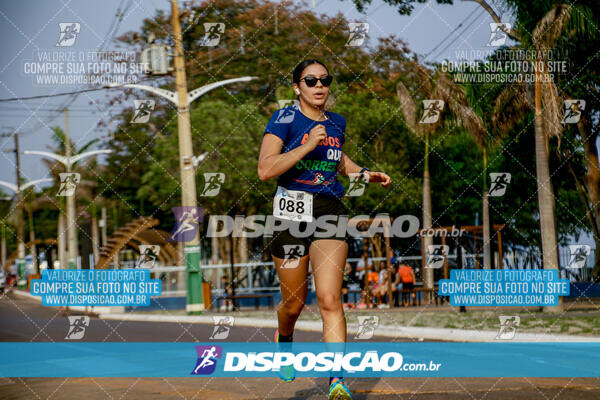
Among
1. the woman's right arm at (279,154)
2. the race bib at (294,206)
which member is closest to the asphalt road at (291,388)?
the race bib at (294,206)

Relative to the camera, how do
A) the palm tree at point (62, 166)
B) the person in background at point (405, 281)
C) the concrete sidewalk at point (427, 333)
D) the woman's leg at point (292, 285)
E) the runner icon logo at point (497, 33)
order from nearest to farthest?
the woman's leg at point (292, 285) < the concrete sidewalk at point (427, 333) < the runner icon logo at point (497, 33) < the person in background at point (405, 281) < the palm tree at point (62, 166)

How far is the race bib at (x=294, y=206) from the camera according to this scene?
5.34 meters

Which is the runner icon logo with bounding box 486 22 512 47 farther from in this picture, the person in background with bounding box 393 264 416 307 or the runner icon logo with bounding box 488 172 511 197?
the person in background with bounding box 393 264 416 307

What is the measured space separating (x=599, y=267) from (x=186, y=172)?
1241 centimetres

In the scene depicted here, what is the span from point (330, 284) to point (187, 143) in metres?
17.1

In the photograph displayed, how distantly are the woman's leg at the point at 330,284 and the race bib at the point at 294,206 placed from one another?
0.74 ft

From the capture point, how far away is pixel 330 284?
523cm

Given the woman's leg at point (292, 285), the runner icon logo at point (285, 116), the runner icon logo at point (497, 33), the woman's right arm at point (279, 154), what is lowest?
the woman's leg at point (292, 285)

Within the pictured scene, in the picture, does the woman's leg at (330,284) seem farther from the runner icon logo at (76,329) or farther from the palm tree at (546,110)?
the palm tree at (546,110)

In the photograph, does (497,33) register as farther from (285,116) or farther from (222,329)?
(285,116)

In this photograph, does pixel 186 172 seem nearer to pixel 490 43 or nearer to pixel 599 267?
pixel 490 43

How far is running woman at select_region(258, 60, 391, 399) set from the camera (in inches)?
206

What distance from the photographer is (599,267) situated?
83.6 ft

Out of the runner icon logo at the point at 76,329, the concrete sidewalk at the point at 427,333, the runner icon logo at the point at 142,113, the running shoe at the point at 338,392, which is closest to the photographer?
the running shoe at the point at 338,392
